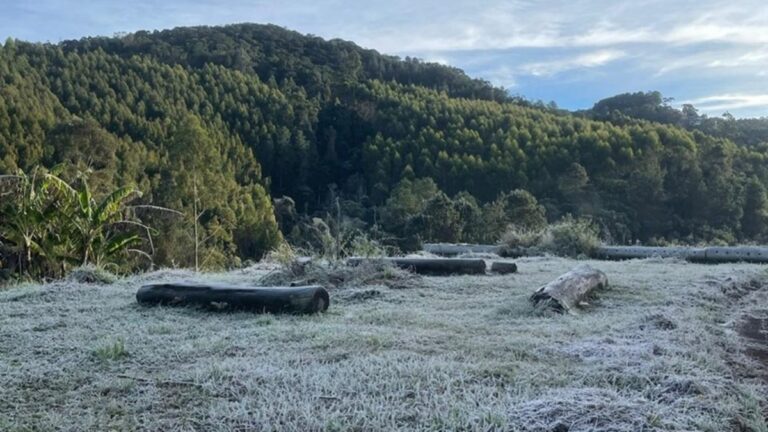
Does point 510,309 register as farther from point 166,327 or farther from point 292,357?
point 166,327

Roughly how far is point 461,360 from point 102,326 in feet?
10.8

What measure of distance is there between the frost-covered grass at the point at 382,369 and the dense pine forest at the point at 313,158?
7.14 metres

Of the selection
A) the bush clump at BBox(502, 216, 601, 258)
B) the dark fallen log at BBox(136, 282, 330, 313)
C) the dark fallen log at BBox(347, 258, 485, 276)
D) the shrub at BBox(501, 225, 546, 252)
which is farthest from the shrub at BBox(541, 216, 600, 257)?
the dark fallen log at BBox(136, 282, 330, 313)

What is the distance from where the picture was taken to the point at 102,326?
A: 566 cm

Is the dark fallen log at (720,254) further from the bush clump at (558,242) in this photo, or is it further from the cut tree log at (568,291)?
the cut tree log at (568,291)

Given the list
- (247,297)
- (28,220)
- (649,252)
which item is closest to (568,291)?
(247,297)

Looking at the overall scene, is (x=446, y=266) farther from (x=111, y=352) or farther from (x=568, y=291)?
(x=111, y=352)

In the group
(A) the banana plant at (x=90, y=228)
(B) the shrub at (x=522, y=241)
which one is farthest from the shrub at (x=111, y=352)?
(B) the shrub at (x=522, y=241)

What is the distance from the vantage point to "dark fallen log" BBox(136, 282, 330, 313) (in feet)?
20.2

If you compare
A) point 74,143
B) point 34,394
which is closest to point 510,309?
point 34,394

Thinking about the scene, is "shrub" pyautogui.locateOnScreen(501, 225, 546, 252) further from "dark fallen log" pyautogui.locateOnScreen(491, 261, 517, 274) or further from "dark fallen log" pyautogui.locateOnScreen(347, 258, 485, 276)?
"dark fallen log" pyautogui.locateOnScreen(347, 258, 485, 276)

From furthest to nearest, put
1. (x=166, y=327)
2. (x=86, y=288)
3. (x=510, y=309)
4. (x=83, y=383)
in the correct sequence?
(x=86, y=288) → (x=510, y=309) → (x=166, y=327) → (x=83, y=383)

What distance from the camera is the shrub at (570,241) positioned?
574 inches

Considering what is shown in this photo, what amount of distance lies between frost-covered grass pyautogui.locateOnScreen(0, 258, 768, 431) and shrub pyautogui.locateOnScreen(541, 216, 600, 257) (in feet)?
25.5
